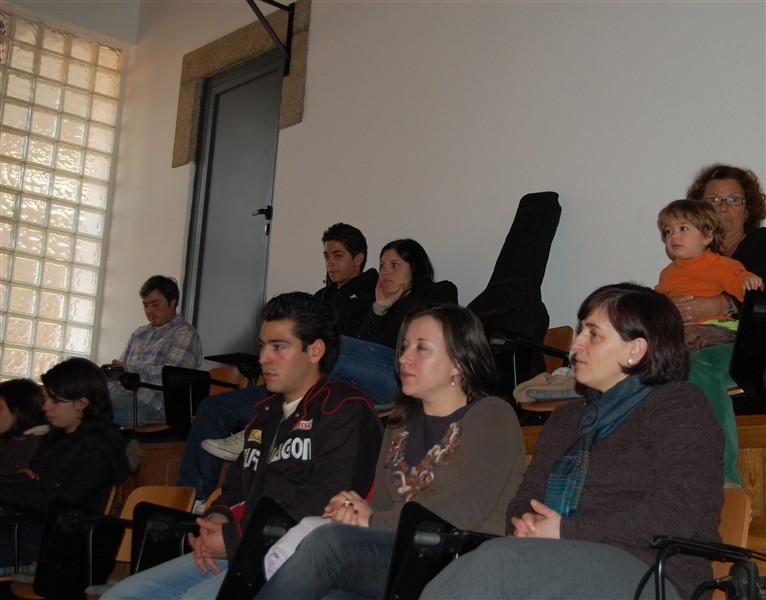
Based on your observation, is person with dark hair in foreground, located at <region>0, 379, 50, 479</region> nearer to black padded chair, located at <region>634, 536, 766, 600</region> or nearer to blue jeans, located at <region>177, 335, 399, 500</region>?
blue jeans, located at <region>177, 335, 399, 500</region>

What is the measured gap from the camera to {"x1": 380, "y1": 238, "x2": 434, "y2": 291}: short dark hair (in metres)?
4.38

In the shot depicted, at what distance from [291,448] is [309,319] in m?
0.43

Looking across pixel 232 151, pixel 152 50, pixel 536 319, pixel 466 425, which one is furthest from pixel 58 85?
pixel 466 425

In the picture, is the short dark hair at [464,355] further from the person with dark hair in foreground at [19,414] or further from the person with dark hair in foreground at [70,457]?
the person with dark hair in foreground at [19,414]

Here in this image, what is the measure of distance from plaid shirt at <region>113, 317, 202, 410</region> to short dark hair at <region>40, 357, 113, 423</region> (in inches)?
46.4

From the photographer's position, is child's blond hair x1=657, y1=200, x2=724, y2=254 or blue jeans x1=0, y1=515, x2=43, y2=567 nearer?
child's blond hair x1=657, y1=200, x2=724, y2=254

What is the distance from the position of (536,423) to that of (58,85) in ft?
16.8

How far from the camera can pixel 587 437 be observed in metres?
Result: 1.98

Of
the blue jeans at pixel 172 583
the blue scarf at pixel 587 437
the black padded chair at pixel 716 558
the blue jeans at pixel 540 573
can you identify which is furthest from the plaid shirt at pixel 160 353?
the black padded chair at pixel 716 558

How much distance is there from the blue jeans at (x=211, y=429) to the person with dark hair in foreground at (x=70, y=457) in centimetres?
35

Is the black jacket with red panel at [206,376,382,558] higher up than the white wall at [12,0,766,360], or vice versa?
the white wall at [12,0,766,360]

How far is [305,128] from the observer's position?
19.2 ft

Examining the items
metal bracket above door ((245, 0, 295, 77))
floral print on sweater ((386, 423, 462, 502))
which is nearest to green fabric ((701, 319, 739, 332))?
floral print on sweater ((386, 423, 462, 502))

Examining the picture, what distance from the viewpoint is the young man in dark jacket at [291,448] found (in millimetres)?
2469
